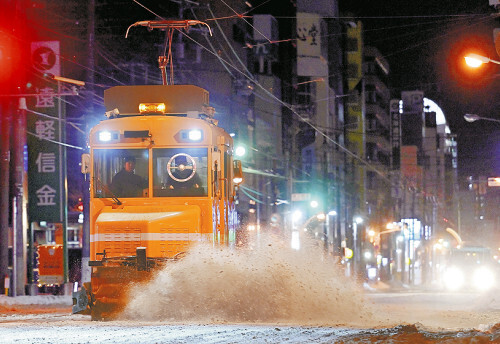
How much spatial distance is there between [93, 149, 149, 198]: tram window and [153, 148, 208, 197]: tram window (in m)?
0.25

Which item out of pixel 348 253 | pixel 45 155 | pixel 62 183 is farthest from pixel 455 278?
pixel 45 155

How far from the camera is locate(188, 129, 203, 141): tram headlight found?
1633 centimetres

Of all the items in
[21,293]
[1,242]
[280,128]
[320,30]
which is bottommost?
[21,293]

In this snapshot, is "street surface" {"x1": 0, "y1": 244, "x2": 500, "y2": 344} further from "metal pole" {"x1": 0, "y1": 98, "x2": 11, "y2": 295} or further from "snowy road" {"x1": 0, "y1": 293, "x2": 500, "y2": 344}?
"metal pole" {"x1": 0, "y1": 98, "x2": 11, "y2": 295}

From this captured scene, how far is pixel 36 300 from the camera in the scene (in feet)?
93.9

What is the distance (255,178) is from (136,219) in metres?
56.9

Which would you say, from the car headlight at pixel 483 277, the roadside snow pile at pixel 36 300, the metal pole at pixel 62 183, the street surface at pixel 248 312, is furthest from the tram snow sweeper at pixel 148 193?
the car headlight at pixel 483 277

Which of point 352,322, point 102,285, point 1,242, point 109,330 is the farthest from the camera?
point 1,242

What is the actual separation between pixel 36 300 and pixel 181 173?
46.9 ft

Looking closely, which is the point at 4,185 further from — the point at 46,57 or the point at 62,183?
the point at 46,57

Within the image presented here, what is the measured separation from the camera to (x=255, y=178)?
72562 mm

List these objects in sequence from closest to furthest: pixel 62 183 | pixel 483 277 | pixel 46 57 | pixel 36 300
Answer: pixel 36 300 → pixel 46 57 → pixel 62 183 → pixel 483 277

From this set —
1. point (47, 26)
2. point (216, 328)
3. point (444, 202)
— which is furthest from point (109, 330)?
point (444, 202)

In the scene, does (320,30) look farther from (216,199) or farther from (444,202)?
(444,202)
